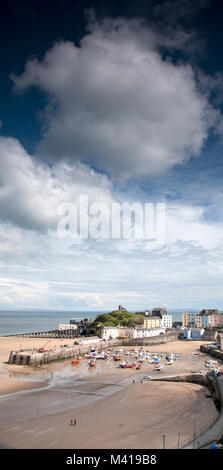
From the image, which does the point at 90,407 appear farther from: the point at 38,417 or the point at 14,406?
the point at 14,406

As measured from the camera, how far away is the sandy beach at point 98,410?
17703mm

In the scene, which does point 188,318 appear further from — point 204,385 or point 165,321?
point 204,385

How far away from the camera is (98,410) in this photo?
23531 millimetres

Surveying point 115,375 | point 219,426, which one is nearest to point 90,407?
point 219,426

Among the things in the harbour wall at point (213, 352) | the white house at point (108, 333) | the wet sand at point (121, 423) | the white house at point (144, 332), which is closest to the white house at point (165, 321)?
the white house at point (144, 332)

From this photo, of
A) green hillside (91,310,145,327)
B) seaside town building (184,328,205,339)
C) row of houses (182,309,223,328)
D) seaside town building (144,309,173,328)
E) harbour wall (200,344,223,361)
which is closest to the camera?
harbour wall (200,344,223,361)

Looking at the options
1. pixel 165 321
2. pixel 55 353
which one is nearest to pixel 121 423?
pixel 55 353

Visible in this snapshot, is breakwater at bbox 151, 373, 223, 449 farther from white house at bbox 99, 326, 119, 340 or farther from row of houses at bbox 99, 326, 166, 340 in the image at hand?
white house at bbox 99, 326, 119, 340

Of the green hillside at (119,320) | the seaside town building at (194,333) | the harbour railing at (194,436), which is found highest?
the harbour railing at (194,436)

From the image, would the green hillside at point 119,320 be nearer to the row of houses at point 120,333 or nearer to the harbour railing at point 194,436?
the row of houses at point 120,333

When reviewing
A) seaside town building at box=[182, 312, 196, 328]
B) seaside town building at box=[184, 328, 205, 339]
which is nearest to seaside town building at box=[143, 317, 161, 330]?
seaside town building at box=[184, 328, 205, 339]

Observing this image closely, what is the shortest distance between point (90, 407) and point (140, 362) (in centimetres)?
2464

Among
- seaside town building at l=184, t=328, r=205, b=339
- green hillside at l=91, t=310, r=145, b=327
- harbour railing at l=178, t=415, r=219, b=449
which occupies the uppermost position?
harbour railing at l=178, t=415, r=219, b=449

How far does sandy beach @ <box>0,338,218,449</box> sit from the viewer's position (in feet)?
58.1
